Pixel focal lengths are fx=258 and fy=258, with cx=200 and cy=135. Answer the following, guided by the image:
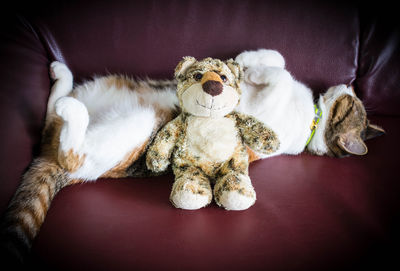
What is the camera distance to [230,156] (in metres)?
0.96

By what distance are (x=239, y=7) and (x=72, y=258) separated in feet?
4.34

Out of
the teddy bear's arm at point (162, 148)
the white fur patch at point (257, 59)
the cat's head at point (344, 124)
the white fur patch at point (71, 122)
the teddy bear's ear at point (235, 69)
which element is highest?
the teddy bear's ear at point (235, 69)

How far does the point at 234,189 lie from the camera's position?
0.85m

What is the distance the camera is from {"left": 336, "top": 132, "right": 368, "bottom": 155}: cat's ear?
1291 mm

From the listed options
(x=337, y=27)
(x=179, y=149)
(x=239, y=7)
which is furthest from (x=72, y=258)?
(x=337, y=27)

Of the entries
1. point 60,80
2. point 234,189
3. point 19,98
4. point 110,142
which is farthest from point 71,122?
point 234,189

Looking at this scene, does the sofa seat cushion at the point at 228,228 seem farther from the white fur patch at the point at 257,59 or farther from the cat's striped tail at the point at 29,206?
the white fur patch at the point at 257,59

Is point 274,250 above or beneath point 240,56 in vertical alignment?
beneath

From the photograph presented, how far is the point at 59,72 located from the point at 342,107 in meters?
1.43

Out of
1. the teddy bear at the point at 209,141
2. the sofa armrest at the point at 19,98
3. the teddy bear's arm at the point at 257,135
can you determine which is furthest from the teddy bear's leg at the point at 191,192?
the sofa armrest at the point at 19,98

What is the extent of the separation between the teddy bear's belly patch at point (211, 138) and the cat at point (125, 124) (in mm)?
209

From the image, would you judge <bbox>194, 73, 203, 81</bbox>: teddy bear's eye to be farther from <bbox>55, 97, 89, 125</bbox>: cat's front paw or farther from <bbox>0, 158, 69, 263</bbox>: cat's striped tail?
<bbox>0, 158, 69, 263</bbox>: cat's striped tail

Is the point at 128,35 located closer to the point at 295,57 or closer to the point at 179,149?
the point at 179,149

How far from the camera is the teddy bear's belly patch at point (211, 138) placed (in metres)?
0.93
